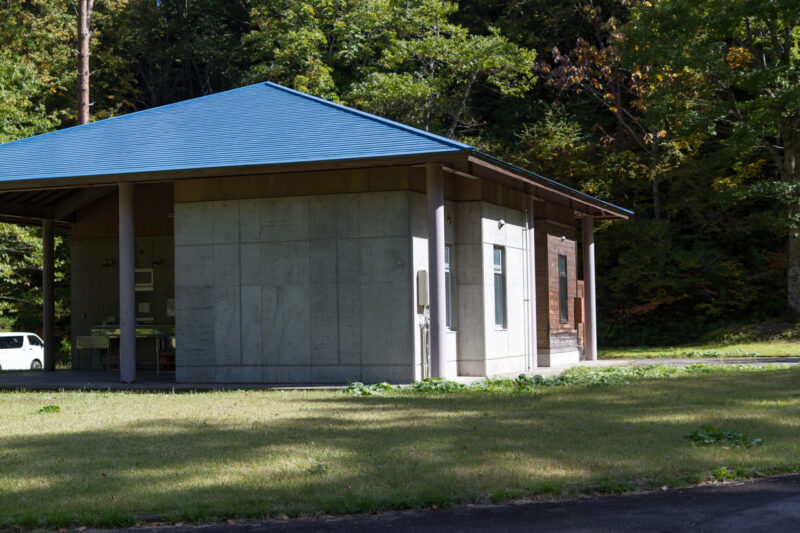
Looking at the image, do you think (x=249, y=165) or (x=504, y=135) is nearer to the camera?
(x=249, y=165)

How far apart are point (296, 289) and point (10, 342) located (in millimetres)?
22395

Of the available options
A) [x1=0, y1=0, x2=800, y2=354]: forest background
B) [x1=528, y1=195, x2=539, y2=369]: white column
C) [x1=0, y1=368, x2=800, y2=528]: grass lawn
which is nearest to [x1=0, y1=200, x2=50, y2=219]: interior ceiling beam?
[x1=0, y1=368, x2=800, y2=528]: grass lawn

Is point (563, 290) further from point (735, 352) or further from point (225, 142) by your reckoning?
point (225, 142)

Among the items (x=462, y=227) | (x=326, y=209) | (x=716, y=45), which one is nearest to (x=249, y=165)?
(x=326, y=209)

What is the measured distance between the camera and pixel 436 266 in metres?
16.0

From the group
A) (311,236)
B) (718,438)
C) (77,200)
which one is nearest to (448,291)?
(311,236)

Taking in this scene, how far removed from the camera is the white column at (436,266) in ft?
52.5

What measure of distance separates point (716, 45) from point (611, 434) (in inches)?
969

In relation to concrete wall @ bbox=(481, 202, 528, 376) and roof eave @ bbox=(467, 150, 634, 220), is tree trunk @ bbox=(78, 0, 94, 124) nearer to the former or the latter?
roof eave @ bbox=(467, 150, 634, 220)

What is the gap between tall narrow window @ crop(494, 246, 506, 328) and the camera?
20.0 metres

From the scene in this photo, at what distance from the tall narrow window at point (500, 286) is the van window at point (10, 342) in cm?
2279

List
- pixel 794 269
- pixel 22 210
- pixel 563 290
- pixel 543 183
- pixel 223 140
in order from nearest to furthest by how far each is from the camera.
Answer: pixel 223 140 < pixel 543 183 < pixel 22 210 < pixel 563 290 < pixel 794 269

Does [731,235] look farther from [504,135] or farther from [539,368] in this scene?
[539,368]

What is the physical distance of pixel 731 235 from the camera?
36750 millimetres
